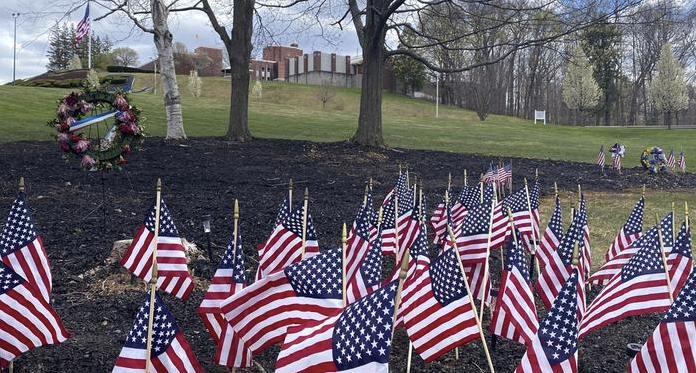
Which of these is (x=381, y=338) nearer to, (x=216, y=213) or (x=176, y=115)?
(x=216, y=213)

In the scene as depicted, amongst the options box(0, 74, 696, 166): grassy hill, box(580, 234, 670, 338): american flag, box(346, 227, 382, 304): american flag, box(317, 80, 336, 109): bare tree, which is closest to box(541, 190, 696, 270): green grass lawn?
box(580, 234, 670, 338): american flag

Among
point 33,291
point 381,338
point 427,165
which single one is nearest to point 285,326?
point 381,338

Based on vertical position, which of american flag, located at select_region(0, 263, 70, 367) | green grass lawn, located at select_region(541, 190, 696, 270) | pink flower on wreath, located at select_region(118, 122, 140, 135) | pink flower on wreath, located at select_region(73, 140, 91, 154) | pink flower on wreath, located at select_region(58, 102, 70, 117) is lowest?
green grass lawn, located at select_region(541, 190, 696, 270)

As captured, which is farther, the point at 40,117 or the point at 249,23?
the point at 40,117

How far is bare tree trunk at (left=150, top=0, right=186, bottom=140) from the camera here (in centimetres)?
1916

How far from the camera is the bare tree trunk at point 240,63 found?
20.2 m

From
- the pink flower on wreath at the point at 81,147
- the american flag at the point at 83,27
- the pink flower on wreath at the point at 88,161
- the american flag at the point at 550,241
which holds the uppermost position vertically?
the american flag at the point at 83,27

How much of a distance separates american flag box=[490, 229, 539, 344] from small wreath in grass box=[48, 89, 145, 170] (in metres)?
7.11

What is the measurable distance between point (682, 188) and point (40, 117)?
23.9m

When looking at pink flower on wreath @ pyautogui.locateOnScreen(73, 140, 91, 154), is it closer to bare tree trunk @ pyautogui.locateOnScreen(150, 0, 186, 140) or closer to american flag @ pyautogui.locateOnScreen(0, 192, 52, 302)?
american flag @ pyautogui.locateOnScreen(0, 192, 52, 302)

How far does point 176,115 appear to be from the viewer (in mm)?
19453

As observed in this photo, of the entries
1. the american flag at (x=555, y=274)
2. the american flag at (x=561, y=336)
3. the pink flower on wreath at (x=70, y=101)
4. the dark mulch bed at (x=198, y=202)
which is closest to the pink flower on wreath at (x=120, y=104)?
the pink flower on wreath at (x=70, y=101)

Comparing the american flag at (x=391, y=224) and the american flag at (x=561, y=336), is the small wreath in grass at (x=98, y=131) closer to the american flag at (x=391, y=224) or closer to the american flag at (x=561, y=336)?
the american flag at (x=391, y=224)

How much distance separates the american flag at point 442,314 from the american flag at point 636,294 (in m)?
0.98
